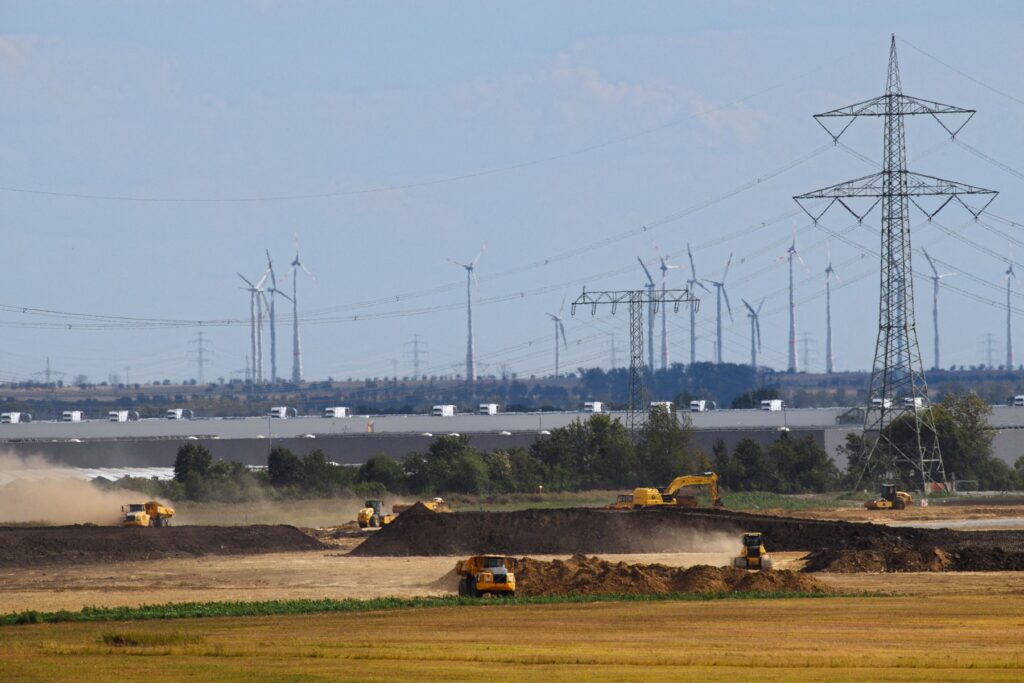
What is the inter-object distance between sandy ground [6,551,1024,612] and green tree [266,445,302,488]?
59.1 metres

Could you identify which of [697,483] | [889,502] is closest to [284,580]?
[697,483]

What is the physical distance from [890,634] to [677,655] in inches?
329

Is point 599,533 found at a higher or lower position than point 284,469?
lower

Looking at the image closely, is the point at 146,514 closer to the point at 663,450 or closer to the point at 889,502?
the point at 889,502

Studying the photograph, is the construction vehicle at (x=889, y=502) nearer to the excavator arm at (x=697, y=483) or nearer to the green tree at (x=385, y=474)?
the excavator arm at (x=697, y=483)

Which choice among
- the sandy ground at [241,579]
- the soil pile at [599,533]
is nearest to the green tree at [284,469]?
the soil pile at [599,533]

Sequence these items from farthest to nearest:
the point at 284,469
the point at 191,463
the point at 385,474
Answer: the point at 385,474
the point at 284,469
the point at 191,463

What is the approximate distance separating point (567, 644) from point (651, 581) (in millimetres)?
19722

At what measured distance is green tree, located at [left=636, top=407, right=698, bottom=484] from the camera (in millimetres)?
157500

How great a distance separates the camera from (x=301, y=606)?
202ft

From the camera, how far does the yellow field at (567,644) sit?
42188 mm

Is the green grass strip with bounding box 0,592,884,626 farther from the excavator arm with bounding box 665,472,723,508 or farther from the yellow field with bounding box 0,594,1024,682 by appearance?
the excavator arm with bounding box 665,472,723,508

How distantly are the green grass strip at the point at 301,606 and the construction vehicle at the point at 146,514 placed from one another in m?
43.5

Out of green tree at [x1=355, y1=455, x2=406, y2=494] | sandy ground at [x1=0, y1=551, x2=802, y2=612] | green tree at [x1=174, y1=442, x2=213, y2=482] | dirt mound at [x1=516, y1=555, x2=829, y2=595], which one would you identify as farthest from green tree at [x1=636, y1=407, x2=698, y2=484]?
dirt mound at [x1=516, y1=555, x2=829, y2=595]
